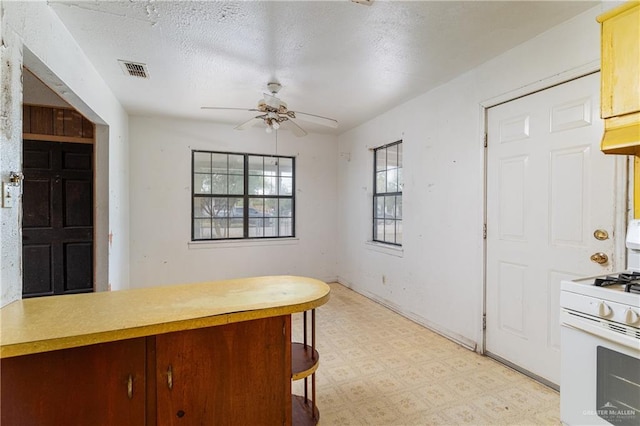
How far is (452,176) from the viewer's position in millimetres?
3074

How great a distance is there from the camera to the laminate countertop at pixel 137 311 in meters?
1.06

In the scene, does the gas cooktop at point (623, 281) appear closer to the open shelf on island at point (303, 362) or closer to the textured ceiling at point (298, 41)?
the open shelf on island at point (303, 362)

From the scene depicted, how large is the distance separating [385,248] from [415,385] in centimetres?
205

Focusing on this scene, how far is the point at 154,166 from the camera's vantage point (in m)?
4.36

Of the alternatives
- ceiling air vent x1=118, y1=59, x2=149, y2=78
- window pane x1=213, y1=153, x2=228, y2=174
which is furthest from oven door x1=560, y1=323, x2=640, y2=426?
window pane x1=213, y1=153, x2=228, y2=174

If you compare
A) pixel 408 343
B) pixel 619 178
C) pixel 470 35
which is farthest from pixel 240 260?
pixel 619 178

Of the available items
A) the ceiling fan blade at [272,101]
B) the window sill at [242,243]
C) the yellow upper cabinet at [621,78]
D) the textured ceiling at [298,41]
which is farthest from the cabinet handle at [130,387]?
the window sill at [242,243]

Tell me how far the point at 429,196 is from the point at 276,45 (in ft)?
7.09

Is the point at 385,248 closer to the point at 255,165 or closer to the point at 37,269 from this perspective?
the point at 255,165

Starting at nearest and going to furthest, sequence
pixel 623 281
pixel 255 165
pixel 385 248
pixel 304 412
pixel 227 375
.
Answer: pixel 227 375 < pixel 623 281 < pixel 304 412 < pixel 385 248 < pixel 255 165

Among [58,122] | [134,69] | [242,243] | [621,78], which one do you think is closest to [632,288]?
[621,78]

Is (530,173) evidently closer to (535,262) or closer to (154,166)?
(535,262)

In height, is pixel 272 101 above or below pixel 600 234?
above

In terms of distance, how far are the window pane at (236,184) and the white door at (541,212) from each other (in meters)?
3.51
